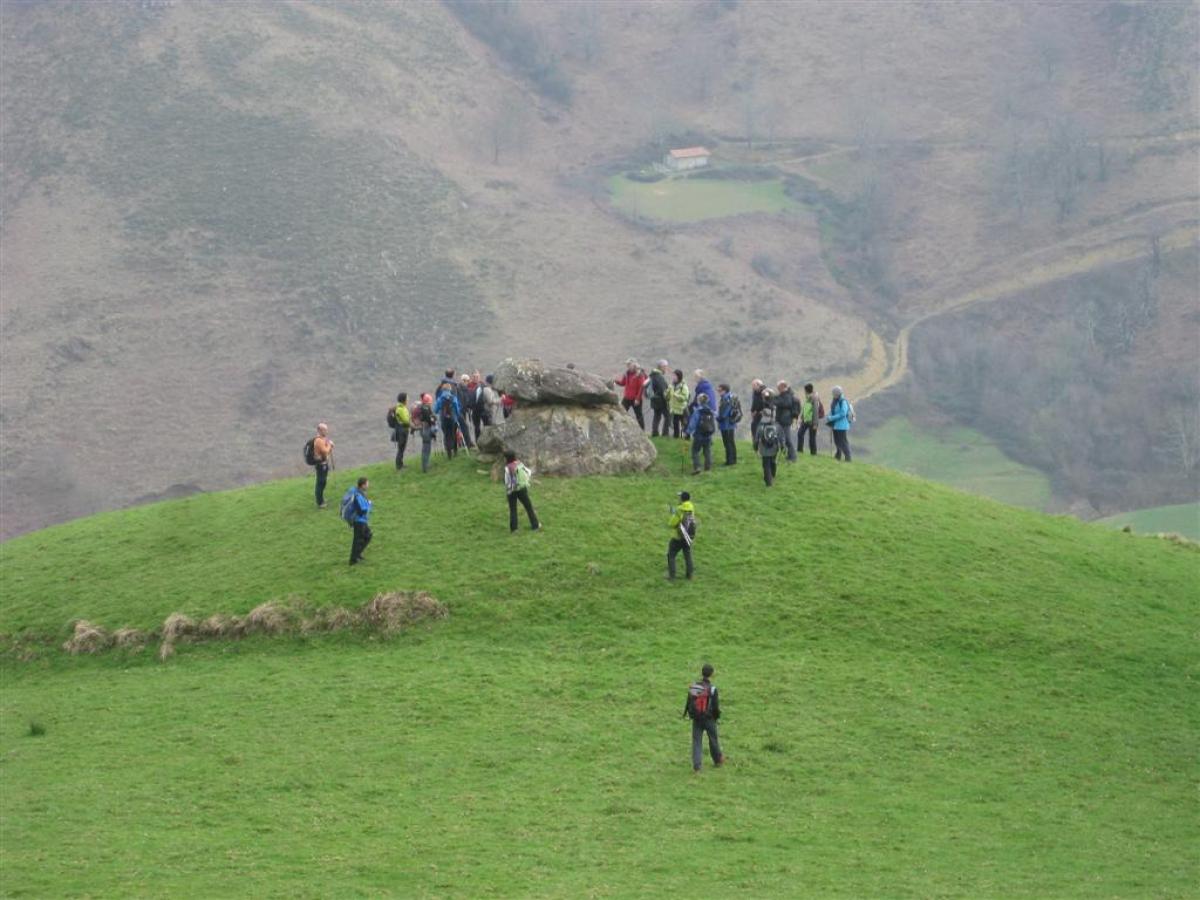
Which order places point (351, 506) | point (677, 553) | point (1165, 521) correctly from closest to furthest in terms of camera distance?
point (677, 553) < point (351, 506) < point (1165, 521)

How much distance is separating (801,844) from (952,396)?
135402 millimetres

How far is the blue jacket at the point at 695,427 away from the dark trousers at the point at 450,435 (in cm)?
821

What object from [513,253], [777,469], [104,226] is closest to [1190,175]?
[513,253]

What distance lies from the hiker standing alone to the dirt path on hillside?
418ft

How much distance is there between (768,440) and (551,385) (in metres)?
7.40

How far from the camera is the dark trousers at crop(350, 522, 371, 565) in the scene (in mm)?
42969

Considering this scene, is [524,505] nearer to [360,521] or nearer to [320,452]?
[360,521]

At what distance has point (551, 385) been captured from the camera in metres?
47.9

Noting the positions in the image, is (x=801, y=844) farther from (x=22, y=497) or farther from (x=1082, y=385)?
(x=1082, y=385)

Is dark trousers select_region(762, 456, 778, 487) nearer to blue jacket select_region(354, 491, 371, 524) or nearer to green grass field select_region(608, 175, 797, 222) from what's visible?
blue jacket select_region(354, 491, 371, 524)

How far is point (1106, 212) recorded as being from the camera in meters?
188

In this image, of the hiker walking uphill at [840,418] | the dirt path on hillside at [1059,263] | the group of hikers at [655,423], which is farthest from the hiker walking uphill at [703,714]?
the dirt path on hillside at [1059,263]

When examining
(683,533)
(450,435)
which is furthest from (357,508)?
(683,533)

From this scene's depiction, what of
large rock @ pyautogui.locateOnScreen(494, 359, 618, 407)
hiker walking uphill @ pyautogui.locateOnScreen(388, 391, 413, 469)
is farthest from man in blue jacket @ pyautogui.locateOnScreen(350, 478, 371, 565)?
large rock @ pyautogui.locateOnScreen(494, 359, 618, 407)
